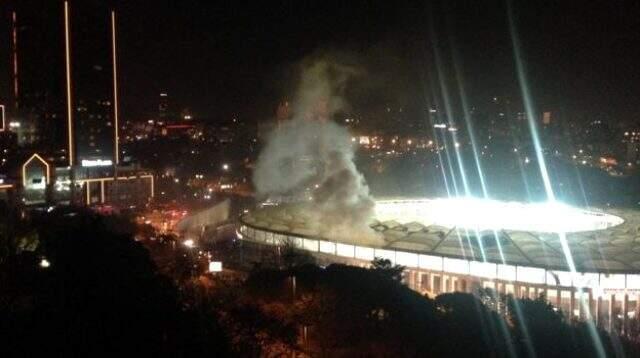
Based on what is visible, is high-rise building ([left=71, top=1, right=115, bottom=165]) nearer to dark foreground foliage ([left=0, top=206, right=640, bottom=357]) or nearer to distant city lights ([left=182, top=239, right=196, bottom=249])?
distant city lights ([left=182, top=239, right=196, bottom=249])

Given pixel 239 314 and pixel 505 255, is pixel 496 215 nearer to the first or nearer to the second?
pixel 505 255

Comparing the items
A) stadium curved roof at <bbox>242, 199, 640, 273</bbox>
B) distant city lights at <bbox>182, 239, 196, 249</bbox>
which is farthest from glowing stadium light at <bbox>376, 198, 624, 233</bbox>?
distant city lights at <bbox>182, 239, 196, 249</bbox>

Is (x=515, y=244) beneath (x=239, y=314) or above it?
beneath

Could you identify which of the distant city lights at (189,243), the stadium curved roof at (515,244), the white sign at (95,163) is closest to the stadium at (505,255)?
the stadium curved roof at (515,244)

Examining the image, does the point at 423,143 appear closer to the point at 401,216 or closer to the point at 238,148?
the point at 238,148

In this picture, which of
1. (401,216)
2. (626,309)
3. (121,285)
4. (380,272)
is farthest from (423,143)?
(121,285)

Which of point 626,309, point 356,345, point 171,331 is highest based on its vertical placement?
point 171,331

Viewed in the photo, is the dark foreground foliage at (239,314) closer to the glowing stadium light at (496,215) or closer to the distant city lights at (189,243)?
the distant city lights at (189,243)

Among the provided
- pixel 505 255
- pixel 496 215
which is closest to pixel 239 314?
pixel 505 255
